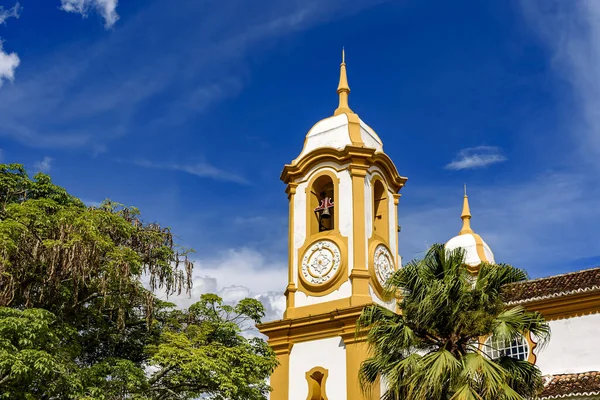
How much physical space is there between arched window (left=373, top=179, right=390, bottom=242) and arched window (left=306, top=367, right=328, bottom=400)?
5.02 meters

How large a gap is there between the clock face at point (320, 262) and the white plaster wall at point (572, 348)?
22.3 ft

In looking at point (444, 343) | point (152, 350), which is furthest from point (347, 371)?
point (444, 343)

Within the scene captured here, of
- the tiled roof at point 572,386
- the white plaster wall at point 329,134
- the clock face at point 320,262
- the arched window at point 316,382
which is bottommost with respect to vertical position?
the tiled roof at point 572,386

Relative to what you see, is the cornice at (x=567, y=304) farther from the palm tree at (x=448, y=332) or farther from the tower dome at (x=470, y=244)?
the tower dome at (x=470, y=244)

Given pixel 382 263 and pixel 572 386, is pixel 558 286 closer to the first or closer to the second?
pixel 572 386

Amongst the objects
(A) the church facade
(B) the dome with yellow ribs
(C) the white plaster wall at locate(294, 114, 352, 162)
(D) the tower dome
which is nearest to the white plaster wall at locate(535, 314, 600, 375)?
(A) the church facade

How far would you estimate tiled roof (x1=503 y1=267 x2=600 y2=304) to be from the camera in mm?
21375

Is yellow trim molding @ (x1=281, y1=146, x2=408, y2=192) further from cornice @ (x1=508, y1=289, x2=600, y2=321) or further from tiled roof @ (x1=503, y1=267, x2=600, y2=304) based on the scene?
cornice @ (x1=508, y1=289, x2=600, y2=321)

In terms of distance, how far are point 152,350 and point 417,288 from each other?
24.2 feet

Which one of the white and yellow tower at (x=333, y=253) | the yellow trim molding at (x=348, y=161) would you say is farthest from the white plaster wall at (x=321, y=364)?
the yellow trim molding at (x=348, y=161)

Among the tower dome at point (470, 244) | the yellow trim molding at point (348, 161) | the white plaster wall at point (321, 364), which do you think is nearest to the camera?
the white plaster wall at point (321, 364)

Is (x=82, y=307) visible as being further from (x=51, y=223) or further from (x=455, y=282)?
(x=455, y=282)

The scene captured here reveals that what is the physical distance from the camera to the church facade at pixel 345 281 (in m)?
21.6

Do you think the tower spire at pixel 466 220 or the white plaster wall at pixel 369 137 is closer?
the white plaster wall at pixel 369 137
